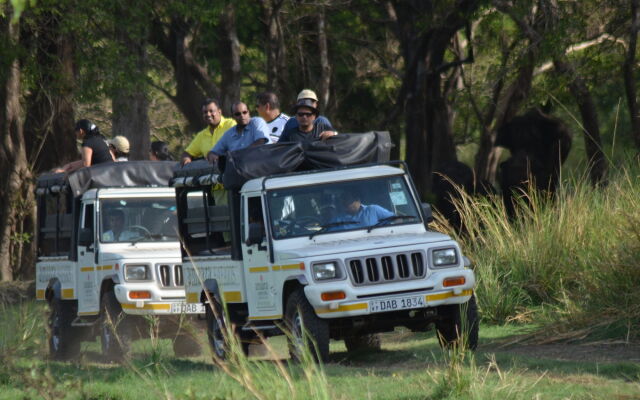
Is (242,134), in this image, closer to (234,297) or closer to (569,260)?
(234,297)

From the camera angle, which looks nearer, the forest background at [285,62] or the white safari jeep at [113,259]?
the white safari jeep at [113,259]

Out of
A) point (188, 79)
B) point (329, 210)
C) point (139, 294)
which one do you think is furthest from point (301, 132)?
point (188, 79)

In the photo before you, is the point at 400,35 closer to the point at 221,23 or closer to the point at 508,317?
the point at 221,23

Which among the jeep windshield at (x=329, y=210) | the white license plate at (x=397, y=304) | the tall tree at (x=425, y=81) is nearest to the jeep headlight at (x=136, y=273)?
the jeep windshield at (x=329, y=210)

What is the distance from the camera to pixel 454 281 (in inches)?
426

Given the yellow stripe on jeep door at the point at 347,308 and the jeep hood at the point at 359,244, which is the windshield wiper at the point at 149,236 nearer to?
the jeep hood at the point at 359,244

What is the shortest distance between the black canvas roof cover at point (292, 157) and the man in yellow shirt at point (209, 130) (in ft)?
7.15

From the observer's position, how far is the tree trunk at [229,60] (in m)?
23.6

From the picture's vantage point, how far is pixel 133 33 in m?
22.3

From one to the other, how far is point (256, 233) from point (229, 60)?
13.2 m

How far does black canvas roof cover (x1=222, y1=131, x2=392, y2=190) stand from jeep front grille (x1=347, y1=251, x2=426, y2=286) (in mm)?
1535

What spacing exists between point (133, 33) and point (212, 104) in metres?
8.65

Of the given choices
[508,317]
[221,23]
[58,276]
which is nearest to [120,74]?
[221,23]

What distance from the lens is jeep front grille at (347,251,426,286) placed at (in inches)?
419
